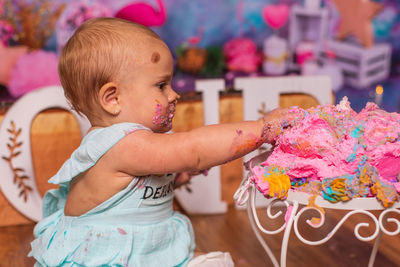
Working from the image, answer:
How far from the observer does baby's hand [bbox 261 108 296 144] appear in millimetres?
1125

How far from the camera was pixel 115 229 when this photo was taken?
47.1 inches

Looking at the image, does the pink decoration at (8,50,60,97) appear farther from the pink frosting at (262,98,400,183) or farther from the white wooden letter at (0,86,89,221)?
the pink frosting at (262,98,400,183)

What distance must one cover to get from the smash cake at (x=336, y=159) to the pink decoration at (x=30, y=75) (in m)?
1.42

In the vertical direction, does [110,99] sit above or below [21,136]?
above

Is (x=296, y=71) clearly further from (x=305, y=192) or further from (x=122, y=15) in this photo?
(x=305, y=192)

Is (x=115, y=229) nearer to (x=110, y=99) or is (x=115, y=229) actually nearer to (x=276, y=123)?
(x=110, y=99)

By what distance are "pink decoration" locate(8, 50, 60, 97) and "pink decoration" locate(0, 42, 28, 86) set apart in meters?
0.04

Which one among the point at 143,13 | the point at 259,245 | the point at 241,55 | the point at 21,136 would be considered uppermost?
the point at 143,13

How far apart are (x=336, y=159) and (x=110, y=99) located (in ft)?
1.72

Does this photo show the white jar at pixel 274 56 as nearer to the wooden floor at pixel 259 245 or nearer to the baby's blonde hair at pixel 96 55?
the wooden floor at pixel 259 245

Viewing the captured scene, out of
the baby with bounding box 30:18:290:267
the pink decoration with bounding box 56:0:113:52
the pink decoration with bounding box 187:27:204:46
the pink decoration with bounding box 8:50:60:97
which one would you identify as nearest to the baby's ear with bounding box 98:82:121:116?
the baby with bounding box 30:18:290:267

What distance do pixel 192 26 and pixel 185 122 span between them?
0.71 meters

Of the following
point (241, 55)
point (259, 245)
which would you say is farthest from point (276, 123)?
point (241, 55)

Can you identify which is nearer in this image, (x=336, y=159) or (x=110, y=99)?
(x=336, y=159)
